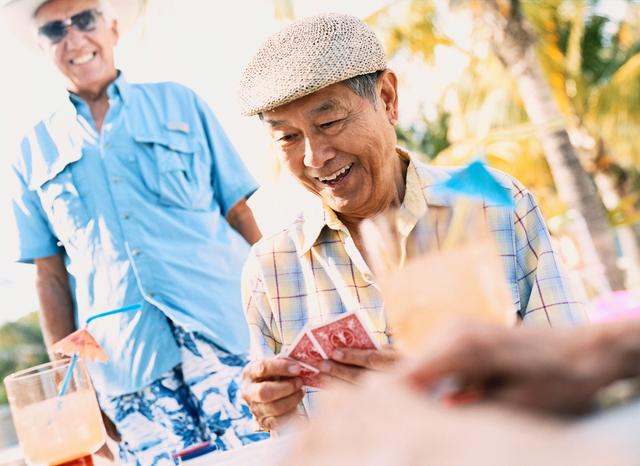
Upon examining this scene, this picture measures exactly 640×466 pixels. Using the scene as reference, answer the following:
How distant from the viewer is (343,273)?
2.37m

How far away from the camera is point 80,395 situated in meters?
2.07

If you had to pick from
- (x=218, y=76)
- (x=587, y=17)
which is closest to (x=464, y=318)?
(x=218, y=76)

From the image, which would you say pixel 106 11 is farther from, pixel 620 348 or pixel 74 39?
pixel 620 348

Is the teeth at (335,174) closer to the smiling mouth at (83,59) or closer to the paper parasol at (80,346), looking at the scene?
the paper parasol at (80,346)

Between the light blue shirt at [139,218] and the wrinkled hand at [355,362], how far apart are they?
1.59 m

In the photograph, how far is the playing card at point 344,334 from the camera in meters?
1.77

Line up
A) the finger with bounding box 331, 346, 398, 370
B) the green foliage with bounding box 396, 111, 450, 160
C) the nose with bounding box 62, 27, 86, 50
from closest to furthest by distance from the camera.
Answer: the finger with bounding box 331, 346, 398, 370, the nose with bounding box 62, 27, 86, 50, the green foliage with bounding box 396, 111, 450, 160

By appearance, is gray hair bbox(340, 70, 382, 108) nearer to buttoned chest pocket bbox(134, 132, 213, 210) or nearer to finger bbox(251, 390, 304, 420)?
finger bbox(251, 390, 304, 420)

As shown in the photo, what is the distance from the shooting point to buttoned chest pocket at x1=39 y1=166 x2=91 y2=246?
3.51m

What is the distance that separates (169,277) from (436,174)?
4.38ft

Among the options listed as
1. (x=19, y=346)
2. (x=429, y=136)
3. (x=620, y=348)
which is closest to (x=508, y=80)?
(x=429, y=136)

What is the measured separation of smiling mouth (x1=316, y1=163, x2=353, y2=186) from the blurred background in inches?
408

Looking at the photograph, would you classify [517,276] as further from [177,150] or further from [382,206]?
[177,150]

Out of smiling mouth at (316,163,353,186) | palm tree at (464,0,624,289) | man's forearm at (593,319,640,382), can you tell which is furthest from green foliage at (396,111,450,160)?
man's forearm at (593,319,640,382)
